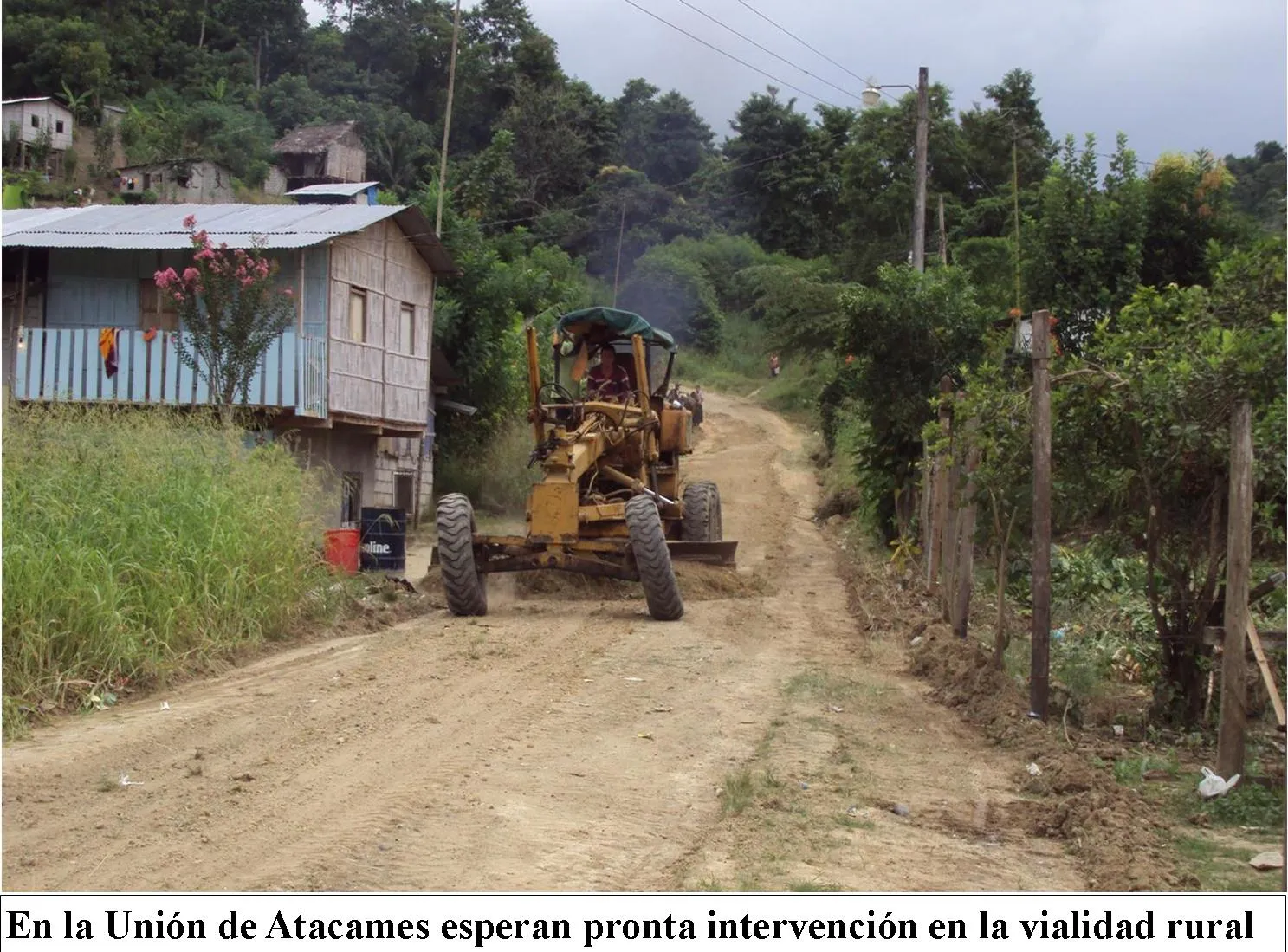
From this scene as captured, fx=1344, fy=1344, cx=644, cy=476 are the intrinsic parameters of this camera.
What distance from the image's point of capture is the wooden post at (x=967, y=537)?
9.95 metres

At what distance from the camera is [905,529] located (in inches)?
717

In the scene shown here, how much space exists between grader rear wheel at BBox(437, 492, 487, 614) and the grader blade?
2327 millimetres

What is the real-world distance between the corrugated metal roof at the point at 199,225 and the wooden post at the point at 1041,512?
13.3 metres

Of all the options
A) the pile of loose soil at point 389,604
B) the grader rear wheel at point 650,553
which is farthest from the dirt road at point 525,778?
the pile of loose soil at point 389,604

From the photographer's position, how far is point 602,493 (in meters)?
14.4

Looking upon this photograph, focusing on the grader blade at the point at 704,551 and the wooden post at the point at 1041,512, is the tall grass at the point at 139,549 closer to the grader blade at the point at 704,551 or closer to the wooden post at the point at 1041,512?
the grader blade at the point at 704,551

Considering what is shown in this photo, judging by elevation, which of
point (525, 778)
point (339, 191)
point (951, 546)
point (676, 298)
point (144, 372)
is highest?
point (339, 191)

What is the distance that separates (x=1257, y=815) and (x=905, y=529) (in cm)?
1171

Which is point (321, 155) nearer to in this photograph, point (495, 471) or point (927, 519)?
point (495, 471)

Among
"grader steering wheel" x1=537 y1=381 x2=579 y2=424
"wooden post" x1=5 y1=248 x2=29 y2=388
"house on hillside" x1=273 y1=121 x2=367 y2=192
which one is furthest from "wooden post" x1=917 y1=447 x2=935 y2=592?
"house on hillside" x1=273 y1=121 x2=367 y2=192

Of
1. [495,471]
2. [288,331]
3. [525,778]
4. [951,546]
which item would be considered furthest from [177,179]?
[525,778]

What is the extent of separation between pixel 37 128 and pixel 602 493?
4192cm

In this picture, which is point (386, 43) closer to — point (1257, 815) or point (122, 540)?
point (122, 540)
